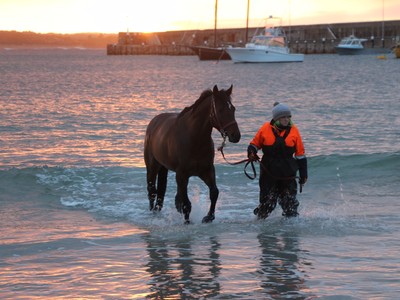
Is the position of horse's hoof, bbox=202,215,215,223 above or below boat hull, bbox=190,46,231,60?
below

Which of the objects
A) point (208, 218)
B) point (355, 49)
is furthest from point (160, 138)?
point (355, 49)

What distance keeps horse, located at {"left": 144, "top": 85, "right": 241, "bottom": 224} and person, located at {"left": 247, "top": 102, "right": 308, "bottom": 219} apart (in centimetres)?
46

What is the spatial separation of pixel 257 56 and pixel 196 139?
96248 millimetres

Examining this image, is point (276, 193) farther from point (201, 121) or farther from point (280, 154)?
point (201, 121)

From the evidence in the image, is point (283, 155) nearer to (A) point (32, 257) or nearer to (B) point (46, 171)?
(A) point (32, 257)

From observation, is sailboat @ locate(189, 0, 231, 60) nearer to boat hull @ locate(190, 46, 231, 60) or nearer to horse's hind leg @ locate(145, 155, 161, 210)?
boat hull @ locate(190, 46, 231, 60)

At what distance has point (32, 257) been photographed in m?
8.89

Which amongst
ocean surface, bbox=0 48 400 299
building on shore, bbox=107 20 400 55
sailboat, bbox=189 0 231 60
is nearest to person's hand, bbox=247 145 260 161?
ocean surface, bbox=0 48 400 299

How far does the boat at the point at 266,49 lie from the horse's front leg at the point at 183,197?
9325 cm

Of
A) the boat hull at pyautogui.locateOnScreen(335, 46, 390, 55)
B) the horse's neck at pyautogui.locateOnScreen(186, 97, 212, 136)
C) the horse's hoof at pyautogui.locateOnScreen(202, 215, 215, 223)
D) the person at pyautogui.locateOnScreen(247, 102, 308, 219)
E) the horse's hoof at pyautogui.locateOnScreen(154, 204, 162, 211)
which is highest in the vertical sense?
the boat hull at pyautogui.locateOnScreen(335, 46, 390, 55)

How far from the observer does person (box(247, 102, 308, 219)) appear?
973cm

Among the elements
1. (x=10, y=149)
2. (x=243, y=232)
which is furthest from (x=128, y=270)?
(x=10, y=149)

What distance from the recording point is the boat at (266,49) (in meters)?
104

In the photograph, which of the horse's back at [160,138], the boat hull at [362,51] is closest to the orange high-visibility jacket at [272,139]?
the horse's back at [160,138]
